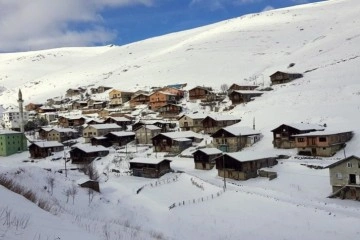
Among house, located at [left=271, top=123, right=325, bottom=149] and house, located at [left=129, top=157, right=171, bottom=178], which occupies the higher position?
house, located at [left=271, top=123, right=325, bottom=149]

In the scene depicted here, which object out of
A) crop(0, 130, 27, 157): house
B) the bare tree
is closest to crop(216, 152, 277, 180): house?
the bare tree

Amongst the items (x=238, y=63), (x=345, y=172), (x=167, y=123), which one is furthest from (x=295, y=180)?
(x=238, y=63)

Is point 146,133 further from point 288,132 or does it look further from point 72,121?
point 72,121

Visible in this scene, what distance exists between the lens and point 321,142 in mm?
48500

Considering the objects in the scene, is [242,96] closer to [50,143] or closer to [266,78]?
[266,78]

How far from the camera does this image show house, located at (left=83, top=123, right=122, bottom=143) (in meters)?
75.9

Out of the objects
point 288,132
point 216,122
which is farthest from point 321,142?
point 216,122

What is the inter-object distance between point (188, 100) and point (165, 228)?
70.6m

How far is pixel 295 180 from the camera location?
40.4 m

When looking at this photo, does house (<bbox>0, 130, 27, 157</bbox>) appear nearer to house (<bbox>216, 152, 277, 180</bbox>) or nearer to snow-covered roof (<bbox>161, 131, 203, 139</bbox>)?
snow-covered roof (<bbox>161, 131, 203, 139</bbox>)

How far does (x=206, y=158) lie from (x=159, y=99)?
45329 millimetres

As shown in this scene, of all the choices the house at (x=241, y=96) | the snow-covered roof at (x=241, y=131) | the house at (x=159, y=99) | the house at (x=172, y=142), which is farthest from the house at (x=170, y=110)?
the snow-covered roof at (x=241, y=131)

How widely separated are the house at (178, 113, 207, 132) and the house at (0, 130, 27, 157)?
3042 centimetres

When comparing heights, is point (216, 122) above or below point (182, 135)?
above
